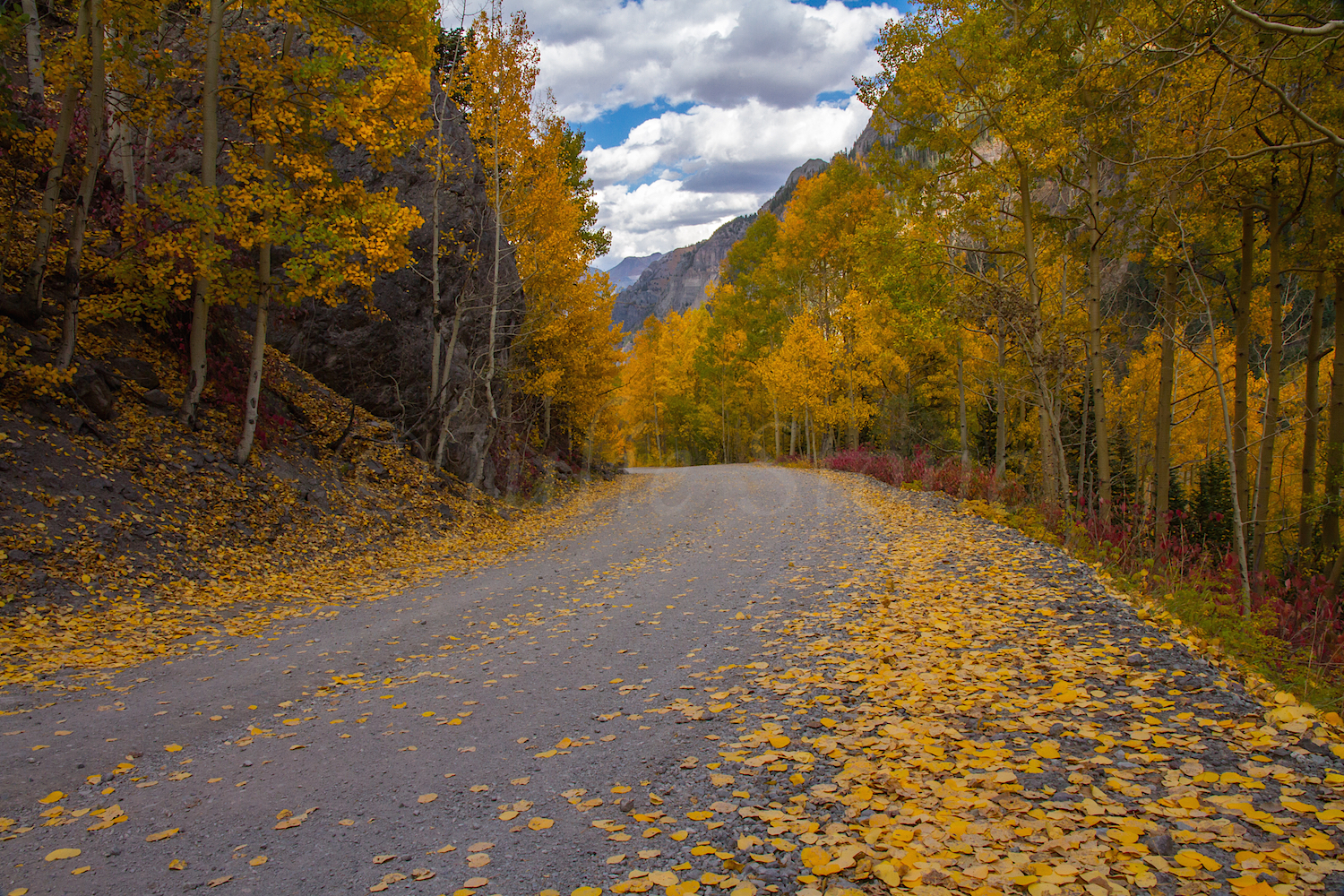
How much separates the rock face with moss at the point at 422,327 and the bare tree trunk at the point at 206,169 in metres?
3.68

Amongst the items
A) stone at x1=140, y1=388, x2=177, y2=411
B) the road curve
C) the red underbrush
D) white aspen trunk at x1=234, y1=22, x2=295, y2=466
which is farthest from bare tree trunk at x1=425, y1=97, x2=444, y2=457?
the red underbrush

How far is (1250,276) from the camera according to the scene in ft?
31.6

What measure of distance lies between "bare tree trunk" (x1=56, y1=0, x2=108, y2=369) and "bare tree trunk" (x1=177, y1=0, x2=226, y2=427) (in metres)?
1.13

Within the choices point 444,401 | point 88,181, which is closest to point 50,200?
point 88,181

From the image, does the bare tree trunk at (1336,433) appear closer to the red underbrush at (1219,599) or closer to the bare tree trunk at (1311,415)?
the bare tree trunk at (1311,415)

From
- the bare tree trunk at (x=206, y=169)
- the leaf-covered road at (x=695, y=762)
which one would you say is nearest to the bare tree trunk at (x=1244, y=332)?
the leaf-covered road at (x=695, y=762)

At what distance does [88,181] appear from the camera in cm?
775

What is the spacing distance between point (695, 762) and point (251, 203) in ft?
30.1

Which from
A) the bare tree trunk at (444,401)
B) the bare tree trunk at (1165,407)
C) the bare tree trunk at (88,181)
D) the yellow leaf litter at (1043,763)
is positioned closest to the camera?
the yellow leaf litter at (1043,763)

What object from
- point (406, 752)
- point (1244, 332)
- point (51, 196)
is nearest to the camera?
point (406, 752)

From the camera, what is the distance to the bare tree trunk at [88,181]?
7738 millimetres

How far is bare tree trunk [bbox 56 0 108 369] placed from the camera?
7.74m

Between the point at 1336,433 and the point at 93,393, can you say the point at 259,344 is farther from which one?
the point at 1336,433

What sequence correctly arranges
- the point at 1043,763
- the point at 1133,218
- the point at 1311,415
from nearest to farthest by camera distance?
the point at 1043,763, the point at 1311,415, the point at 1133,218
